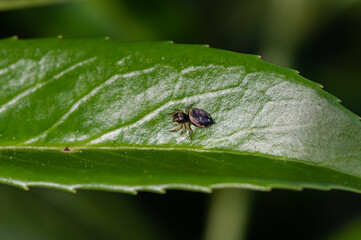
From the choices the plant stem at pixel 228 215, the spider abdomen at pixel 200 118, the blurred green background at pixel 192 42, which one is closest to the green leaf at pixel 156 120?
the spider abdomen at pixel 200 118

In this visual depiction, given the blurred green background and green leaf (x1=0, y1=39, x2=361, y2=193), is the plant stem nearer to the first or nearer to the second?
the blurred green background

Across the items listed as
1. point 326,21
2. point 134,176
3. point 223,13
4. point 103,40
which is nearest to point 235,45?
point 223,13

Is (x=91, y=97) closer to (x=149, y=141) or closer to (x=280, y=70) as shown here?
(x=149, y=141)

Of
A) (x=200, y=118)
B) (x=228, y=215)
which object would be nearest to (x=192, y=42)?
(x=228, y=215)

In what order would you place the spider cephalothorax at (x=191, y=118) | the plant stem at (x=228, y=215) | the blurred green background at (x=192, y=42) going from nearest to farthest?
the spider cephalothorax at (x=191, y=118)
the plant stem at (x=228, y=215)
the blurred green background at (x=192, y=42)

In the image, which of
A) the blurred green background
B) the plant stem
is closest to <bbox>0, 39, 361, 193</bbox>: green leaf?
the blurred green background

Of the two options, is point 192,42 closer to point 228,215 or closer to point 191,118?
point 228,215

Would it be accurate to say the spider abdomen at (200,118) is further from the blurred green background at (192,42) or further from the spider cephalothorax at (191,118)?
the blurred green background at (192,42)

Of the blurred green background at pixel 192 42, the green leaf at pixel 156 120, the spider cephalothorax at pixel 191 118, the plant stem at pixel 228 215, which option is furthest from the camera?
the blurred green background at pixel 192 42
